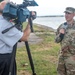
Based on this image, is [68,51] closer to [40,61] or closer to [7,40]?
[7,40]

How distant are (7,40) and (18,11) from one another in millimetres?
479

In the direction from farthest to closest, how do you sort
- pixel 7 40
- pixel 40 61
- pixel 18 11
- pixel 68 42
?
pixel 40 61 < pixel 68 42 < pixel 7 40 < pixel 18 11

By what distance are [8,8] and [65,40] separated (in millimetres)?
1899

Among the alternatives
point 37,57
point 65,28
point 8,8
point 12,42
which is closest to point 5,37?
point 12,42

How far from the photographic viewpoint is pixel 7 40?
439 centimetres

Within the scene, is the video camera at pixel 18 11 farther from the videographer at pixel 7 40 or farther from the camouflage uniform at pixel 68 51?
the camouflage uniform at pixel 68 51

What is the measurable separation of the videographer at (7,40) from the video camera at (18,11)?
128 millimetres

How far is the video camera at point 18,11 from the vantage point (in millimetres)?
4125

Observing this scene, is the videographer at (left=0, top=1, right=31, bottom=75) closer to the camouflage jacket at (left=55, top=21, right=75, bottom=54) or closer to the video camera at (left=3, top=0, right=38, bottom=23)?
the video camera at (left=3, top=0, right=38, bottom=23)

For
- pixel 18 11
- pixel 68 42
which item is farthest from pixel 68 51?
pixel 18 11

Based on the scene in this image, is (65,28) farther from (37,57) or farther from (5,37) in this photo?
(37,57)

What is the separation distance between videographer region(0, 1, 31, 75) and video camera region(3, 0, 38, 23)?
13 centimetres

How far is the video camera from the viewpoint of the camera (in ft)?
13.5

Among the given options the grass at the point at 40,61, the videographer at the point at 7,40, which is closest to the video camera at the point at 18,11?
the videographer at the point at 7,40
